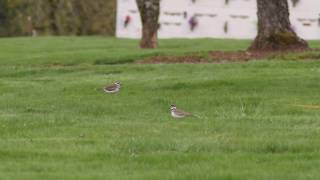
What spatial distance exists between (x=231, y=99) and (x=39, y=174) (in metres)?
7.44

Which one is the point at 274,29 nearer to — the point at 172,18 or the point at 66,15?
the point at 172,18

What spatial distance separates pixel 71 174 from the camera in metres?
10.6

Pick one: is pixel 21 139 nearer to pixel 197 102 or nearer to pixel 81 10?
pixel 197 102

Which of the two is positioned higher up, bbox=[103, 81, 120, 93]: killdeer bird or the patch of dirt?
bbox=[103, 81, 120, 93]: killdeer bird

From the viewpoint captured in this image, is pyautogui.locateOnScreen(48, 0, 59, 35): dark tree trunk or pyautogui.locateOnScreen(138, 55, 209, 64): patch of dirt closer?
pyautogui.locateOnScreen(138, 55, 209, 64): patch of dirt

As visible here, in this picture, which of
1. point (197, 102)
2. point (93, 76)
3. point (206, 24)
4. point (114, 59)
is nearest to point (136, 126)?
point (197, 102)

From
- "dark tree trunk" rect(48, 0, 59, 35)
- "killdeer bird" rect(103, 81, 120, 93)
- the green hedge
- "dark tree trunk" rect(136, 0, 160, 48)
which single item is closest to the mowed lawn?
"killdeer bird" rect(103, 81, 120, 93)

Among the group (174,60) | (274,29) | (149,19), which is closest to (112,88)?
(174,60)

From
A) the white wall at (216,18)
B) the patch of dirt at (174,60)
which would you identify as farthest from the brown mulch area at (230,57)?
the white wall at (216,18)

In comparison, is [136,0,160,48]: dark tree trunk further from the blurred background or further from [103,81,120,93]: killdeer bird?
the blurred background

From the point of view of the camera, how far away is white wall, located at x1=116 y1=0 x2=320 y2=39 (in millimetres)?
49281

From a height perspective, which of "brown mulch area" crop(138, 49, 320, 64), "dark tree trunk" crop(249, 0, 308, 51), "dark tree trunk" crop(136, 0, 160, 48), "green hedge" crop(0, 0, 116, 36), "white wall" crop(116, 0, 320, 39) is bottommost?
"green hedge" crop(0, 0, 116, 36)

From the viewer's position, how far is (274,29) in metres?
25.4

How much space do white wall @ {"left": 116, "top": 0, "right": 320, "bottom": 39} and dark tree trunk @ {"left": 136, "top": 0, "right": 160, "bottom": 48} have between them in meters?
18.1
